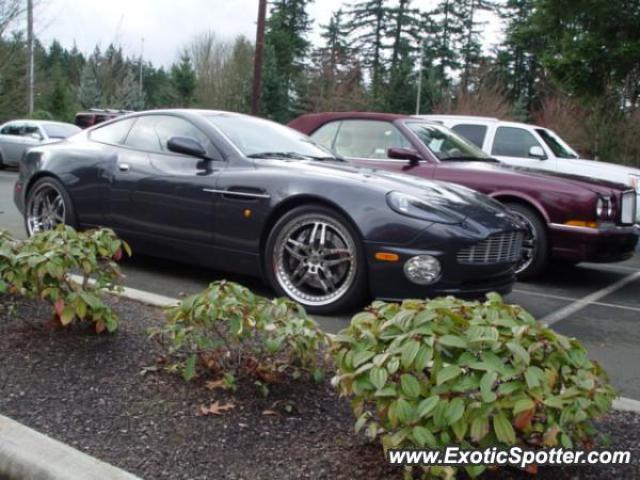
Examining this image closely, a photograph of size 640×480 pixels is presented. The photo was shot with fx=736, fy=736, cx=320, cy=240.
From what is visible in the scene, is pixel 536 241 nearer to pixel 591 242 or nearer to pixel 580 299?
pixel 591 242

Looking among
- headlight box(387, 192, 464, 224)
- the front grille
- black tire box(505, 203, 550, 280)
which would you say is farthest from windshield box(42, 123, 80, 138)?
the front grille

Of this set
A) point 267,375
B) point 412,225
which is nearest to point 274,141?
point 412,225

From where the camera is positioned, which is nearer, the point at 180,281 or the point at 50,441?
the point at 50,441

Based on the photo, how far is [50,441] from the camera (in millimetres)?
2619

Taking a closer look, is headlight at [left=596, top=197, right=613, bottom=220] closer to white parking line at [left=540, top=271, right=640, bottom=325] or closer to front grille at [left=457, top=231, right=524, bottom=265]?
white parking line at [left=540, top=271, right=640, bottom=325]

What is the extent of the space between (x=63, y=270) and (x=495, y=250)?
2818 mm

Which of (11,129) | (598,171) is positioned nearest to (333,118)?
(598,171)

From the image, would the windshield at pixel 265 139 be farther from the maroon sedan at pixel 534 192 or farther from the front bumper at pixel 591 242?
the front bumper at pixel 591 242

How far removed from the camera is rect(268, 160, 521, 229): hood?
192 inches

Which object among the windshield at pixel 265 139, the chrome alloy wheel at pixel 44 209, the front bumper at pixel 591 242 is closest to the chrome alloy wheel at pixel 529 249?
the front bumper at pixel 591 242

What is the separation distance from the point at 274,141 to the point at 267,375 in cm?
316

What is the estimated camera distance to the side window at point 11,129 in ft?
66.7

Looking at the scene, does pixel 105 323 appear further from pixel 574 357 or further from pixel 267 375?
pixel 574 357

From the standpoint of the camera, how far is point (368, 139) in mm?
7785
